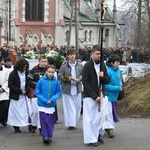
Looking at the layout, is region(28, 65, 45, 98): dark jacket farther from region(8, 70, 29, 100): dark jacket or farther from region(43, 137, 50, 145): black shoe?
region(43, 137, 50, 145): black shoe

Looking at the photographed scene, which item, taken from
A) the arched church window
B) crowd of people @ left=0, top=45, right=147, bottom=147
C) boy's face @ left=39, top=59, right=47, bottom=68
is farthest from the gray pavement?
the arched church window

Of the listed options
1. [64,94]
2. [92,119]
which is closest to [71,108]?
[64,94]

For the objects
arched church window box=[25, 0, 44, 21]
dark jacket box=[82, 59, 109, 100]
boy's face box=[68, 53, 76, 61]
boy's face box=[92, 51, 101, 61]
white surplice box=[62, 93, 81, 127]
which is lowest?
white surplice box=[62, 93, 81, 127]

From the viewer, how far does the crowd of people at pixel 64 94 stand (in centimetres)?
925

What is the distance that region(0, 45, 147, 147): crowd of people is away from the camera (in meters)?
9.25

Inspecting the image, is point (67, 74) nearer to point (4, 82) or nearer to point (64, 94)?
point (64, 94)

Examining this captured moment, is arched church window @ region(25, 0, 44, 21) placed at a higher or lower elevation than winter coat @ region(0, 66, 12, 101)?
higher

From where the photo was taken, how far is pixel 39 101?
9648 millimetres

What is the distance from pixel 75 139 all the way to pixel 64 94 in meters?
1.80

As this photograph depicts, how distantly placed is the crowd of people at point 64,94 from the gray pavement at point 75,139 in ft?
0.66

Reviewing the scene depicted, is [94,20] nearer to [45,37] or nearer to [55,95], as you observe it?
[45,37]

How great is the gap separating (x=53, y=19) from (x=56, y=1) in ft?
7.23

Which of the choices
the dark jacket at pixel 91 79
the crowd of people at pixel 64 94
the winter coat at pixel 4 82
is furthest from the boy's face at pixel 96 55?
the winter coat at pixel 4 82

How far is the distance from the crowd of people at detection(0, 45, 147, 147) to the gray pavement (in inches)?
8.0
